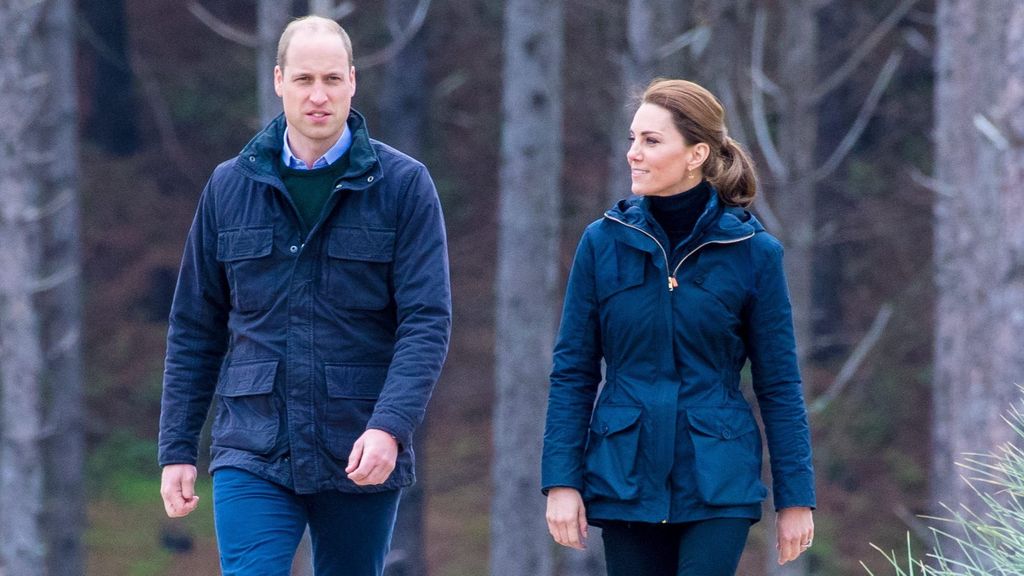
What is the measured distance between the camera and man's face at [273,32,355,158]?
3.69 m

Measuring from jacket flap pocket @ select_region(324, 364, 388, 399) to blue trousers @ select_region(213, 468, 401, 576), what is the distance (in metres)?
0.27

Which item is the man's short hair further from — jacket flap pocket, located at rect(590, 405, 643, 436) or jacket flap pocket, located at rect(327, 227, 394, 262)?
jacket flap pocket, located at rect(590, 405, 643, 436)

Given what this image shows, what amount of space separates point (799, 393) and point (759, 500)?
11.9 inches

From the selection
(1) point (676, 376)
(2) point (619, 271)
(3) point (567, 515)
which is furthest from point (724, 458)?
(2) point (619, 271)

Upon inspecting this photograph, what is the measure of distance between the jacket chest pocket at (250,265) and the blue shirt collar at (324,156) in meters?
0.20

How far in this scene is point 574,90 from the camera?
699 inches

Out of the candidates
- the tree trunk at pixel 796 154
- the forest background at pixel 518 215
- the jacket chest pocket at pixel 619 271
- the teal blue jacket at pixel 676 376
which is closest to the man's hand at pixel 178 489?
the teal blue jacket at pixel 676 376

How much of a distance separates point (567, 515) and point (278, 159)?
4.02 feet

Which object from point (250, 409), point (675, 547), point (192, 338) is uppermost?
point (192, 338)

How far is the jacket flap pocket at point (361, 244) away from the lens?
3709mm

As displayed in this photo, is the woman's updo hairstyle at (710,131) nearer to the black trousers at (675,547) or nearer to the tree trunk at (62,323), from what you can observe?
the black trousers at (675,547)

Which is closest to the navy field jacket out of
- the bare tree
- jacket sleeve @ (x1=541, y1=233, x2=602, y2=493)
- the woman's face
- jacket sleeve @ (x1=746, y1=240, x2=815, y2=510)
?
jacket sleeve @ (x1=541, y1=233, x2=602, y2=493)

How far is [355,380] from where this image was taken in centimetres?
370

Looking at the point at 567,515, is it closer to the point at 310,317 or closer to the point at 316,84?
the point at 310,317
